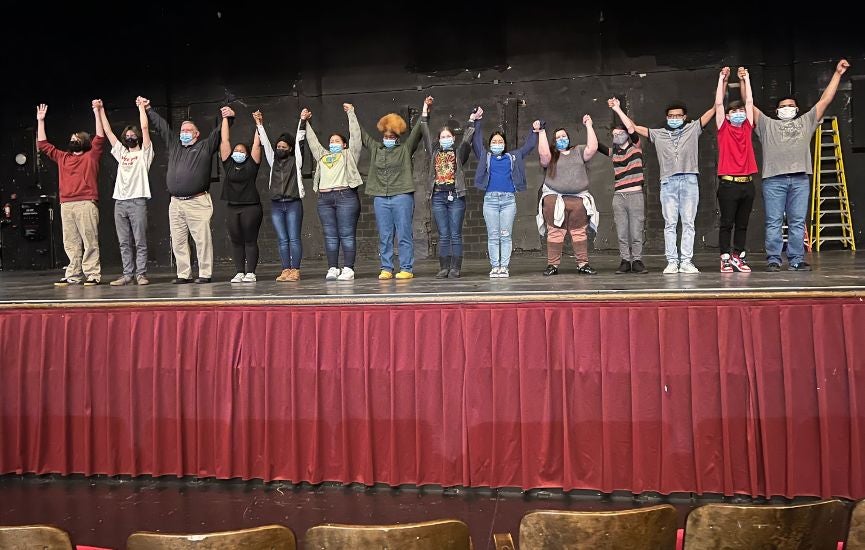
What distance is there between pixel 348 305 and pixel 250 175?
2.18m

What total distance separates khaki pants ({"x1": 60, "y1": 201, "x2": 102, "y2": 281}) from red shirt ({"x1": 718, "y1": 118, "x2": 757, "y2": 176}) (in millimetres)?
5051

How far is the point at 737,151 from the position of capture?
492cm

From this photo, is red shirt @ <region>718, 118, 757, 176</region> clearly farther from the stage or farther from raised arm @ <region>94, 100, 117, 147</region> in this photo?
raised arm @ <region>94, 100, 117, 147</region>

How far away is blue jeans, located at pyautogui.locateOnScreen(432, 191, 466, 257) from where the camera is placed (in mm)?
5289

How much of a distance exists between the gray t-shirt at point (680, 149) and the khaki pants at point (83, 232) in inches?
182

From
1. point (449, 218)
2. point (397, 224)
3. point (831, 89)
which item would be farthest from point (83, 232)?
point (831, 89)

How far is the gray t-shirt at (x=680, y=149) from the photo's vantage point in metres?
4.95

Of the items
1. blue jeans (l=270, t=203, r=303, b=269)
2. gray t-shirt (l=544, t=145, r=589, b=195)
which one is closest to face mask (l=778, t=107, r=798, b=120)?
gray t-shirt (l=544, t=145, r=589, b=195)

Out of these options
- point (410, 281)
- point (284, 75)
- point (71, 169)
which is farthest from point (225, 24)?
Result: point (410, 281)

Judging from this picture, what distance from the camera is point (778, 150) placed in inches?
190

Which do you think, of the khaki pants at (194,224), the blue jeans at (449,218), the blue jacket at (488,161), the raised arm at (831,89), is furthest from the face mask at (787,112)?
the khaki pants at (194,224)

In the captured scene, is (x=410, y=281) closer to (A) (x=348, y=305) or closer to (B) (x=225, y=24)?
(A) (x=348, y=305)

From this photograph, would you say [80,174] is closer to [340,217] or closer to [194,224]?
[194,224]

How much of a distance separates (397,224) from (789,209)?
290cm
